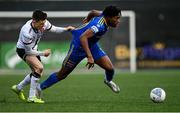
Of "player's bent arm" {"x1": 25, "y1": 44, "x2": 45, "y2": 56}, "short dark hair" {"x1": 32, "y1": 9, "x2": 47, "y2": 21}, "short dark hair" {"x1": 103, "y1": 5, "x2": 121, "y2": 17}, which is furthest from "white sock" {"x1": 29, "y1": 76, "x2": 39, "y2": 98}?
"short dark hair" {"x1": 103, "y1": 5, "x2": 121, "y2": 17}

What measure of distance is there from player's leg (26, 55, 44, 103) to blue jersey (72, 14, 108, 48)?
891mm

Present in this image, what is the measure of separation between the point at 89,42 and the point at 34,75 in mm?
1348

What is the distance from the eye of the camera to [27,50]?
551 inches

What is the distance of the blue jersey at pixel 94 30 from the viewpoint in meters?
13.5

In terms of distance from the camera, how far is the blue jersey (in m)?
13.5

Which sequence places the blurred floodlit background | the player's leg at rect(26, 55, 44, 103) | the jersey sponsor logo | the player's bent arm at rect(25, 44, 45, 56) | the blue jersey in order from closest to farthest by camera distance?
the jersey sponsor logo
the blue jersey
the player's leg at rect(26, 55, 44, 103)
the player's bent arm at rect(25, 44, 45, 56)
the blurred floodlit background

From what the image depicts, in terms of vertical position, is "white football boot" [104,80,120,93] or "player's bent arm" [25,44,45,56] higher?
"player's bent arm" [25,44,45,56]

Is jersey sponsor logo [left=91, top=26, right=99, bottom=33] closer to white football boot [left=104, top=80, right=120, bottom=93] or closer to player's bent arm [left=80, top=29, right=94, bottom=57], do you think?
player's bent arm [left=80, top=29, right=94, bottom=57]

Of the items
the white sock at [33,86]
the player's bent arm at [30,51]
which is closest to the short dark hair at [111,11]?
the player's bent arm at [30,51]

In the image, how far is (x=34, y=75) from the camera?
13852 mm

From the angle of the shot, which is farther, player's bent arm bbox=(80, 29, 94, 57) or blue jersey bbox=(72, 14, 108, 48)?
blue jersey bbox=(72, 14, 108, 48)

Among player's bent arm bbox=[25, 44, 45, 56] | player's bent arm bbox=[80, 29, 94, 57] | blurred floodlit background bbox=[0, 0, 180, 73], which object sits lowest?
blurred floodlit background bbox=[0, 0, 180, 73]

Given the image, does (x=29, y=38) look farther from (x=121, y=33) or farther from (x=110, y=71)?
(x=121, y=33)

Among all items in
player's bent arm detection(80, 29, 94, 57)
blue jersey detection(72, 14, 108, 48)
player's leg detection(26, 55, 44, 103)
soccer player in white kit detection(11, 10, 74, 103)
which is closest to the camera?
player's bent arm detection(80, 29, 94, 57)
